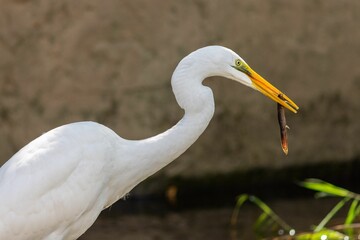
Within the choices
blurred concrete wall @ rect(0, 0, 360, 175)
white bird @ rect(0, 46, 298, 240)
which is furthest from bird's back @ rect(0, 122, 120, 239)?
blurred concrete wall @ rect(0, 0, 360, 175)

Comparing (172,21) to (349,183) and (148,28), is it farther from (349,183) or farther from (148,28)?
(349,183)

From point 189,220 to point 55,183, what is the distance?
7.54 ft

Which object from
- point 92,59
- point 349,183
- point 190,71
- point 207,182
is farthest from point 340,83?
point 190,71

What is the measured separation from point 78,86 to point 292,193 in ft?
5.13

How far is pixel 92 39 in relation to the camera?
6.37 m

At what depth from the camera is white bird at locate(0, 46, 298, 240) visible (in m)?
3.99

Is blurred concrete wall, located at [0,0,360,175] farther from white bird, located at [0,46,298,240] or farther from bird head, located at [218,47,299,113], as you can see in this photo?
bird head, located at [218,47,299,113]

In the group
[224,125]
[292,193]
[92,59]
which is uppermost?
[92,59]

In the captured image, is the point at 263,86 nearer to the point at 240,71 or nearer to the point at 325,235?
the point at 240,71

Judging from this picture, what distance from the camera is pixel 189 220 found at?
623 cm

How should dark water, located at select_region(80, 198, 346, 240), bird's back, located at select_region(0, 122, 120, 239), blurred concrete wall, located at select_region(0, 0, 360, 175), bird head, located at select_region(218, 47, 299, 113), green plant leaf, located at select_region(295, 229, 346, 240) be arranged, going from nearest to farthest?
bird's back, located at select_region(0, 122, 120, 239) → bird head, located at select_region(218, 47, 299, 113) → green plant leaf, located at select_region(295, 229, 346, 240) → dark water, located at select_region(80, 198, 346, 240) → blurred concrete wall, located at select_region(0, 0, 360, 175)

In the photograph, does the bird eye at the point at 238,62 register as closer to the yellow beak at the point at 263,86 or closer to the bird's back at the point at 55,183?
the yellow beak at the point at 263,86

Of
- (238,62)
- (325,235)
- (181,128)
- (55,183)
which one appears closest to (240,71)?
(238,62)

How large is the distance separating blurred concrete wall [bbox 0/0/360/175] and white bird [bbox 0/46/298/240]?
222 cm
